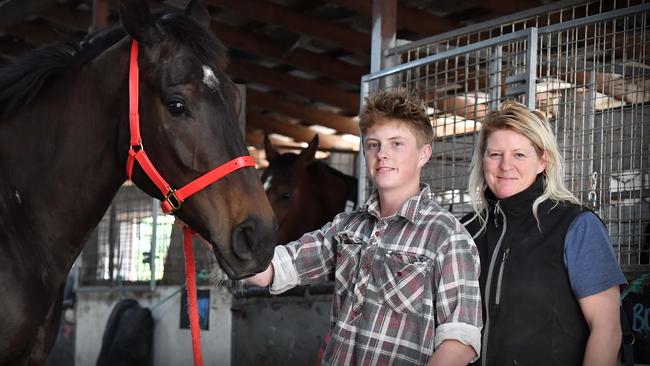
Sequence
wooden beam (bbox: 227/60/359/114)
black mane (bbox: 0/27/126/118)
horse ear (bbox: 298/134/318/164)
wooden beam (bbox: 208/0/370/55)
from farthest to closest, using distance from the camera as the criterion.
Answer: wooden beam (bbox: 227/60/359/114)
wooden beam (bbox: 208/0/370/55)
horse ear (bbox: 298/134/318/164)
black mane (bbox: 0/27/126/118)

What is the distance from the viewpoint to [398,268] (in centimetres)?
206

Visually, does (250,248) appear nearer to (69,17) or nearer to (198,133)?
(198,133)

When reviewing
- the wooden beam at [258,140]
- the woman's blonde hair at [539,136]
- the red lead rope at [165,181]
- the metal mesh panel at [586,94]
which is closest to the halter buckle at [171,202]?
the red lead rope at [165,181]

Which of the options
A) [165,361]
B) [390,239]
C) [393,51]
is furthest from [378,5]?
[165,361]

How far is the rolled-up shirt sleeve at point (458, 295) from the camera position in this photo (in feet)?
6.41

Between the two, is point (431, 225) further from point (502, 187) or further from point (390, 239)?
point (502, 187)

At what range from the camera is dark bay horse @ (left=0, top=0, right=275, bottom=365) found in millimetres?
2232

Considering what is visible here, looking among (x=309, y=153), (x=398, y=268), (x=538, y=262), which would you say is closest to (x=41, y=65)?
(x=398, y=268)

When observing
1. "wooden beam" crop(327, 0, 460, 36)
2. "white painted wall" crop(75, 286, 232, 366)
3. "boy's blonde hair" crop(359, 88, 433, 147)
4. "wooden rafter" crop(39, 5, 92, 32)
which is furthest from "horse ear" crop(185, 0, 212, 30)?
"wooden rafter" crop(39, 5, 92, 32)

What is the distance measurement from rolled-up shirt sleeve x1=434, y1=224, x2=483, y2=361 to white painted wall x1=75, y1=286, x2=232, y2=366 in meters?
3.24

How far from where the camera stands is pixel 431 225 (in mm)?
2094

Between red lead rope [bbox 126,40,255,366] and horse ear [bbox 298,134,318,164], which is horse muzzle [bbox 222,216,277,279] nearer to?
red lead rope [bbox 126,40,255,366]

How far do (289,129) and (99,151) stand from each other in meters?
7.81

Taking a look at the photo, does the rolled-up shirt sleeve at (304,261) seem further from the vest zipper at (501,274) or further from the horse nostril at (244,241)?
the vest zipper at (501,274)
